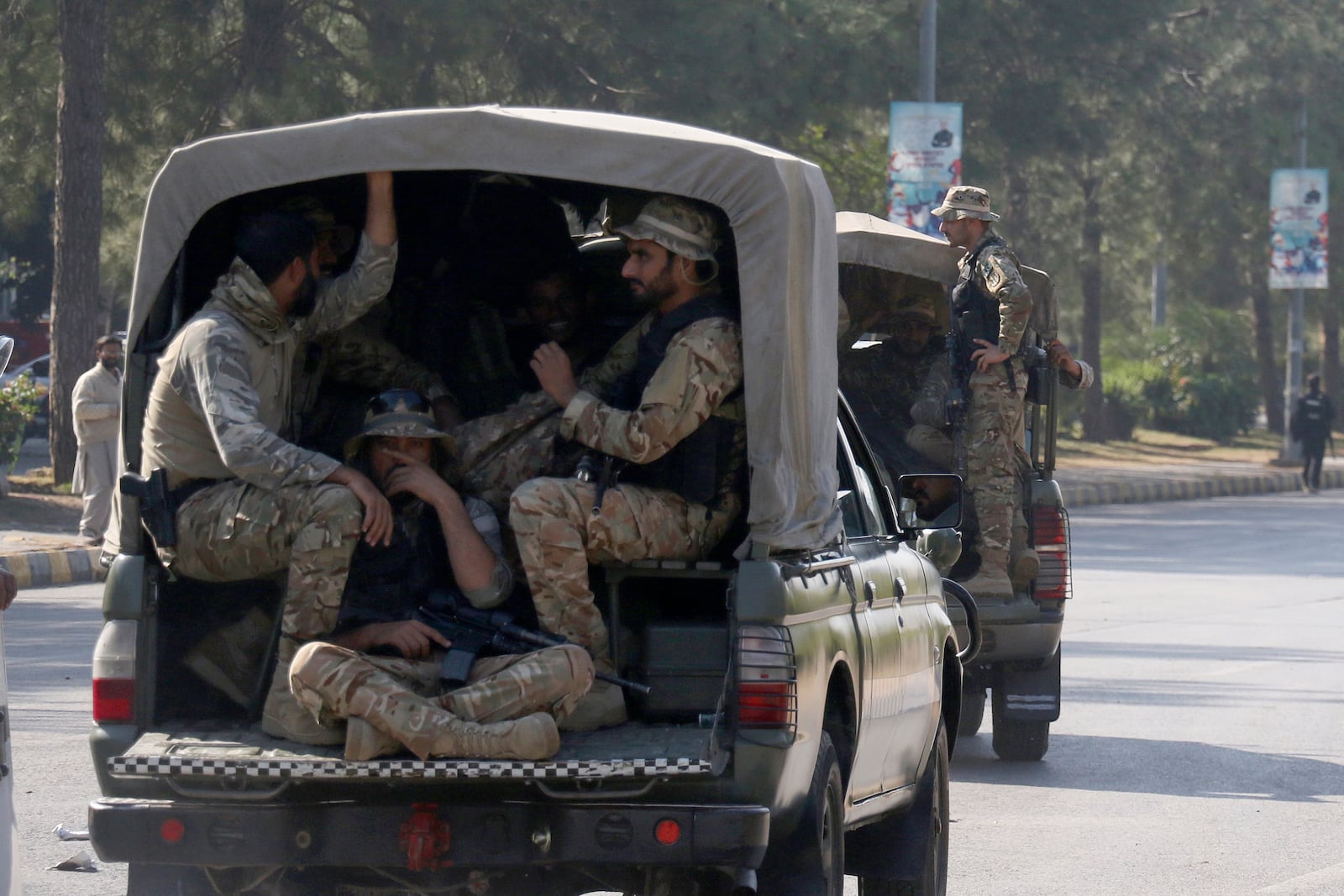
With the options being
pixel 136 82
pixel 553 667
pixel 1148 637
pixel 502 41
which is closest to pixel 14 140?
pixel 136 82

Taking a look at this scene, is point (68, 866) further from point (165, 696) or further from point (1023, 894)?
point (1023, 894)

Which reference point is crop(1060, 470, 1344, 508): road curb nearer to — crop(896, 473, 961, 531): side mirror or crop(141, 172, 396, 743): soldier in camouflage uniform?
crop(896, 473, 961, 531): side mirror

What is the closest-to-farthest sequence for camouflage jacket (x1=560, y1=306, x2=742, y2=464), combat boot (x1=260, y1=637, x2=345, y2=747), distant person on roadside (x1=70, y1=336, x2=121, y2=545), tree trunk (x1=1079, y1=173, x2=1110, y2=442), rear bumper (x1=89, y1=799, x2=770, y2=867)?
rear bumper (x1=89, y1=799, x2=770, y2=867), combat boot (x1=260, y1=637, x2=345, y2=747), camouflage jacket (x1=560, y1=306, x2=742, y2=464), distant person on roadside (x1=70, y1=336, x2=121, y2=545), tree trunk (x1=1079, y1=173, x2=1110, y2=442)

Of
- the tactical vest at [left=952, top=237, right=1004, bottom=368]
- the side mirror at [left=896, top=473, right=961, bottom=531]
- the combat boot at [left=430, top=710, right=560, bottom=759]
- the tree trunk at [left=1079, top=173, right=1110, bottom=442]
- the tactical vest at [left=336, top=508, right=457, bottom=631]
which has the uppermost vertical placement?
the tree trunk at [left=1079, top=173, right=1110, bottom=442]

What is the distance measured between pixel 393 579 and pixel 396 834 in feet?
3.69

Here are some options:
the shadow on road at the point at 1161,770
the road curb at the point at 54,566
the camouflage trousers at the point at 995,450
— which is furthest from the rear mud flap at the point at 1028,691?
→ the road curb at the point at 54,566

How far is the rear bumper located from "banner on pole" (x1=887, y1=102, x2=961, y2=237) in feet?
58.1

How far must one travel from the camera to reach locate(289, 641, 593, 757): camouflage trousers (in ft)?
15.2

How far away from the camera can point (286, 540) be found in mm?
5227

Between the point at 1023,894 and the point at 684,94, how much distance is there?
17989 mm

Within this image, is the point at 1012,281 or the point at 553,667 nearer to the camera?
the point at 553,667

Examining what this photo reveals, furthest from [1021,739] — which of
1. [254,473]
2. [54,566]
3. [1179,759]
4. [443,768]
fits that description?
[54,566]

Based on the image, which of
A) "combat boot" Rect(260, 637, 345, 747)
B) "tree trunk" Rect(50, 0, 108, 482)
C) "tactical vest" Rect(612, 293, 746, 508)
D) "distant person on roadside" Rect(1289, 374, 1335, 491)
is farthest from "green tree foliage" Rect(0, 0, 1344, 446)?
"combat boot" Rect(260, 637, 345, 747)

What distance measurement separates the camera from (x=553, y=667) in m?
4.82
